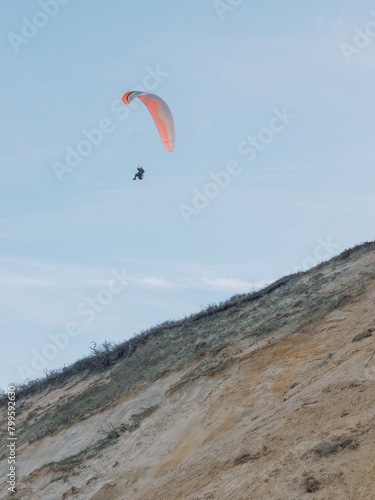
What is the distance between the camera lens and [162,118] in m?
26.8

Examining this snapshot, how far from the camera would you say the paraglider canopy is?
86.6 ft

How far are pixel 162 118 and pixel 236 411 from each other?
17.5 metres

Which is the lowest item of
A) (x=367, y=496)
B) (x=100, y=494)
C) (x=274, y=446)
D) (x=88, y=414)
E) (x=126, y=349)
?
(x=367, y=496)

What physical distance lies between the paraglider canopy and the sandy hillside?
855 centimetres

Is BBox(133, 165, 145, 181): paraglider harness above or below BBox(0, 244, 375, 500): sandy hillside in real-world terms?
above

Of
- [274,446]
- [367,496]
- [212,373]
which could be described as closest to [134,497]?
[274,446]

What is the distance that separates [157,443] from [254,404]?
2.81 meters

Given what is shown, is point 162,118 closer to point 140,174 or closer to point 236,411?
point 140,174

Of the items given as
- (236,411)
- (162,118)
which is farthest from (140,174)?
(236,411)

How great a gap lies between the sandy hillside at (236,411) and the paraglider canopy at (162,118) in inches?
337

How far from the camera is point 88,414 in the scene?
1894 centimetres

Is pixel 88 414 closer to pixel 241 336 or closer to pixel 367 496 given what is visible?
pixel 241 336

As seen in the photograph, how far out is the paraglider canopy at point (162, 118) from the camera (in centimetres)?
2641

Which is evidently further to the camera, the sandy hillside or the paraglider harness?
the paraglider harness
